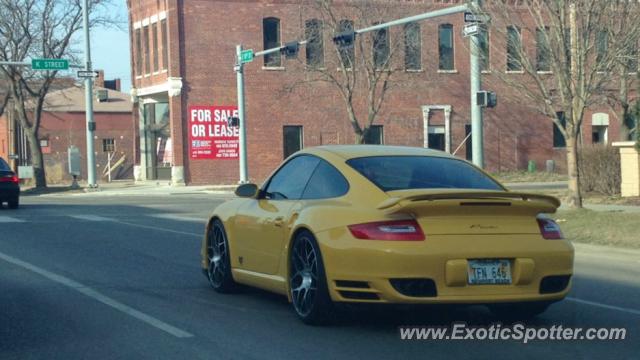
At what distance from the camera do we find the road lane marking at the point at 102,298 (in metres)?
8.34

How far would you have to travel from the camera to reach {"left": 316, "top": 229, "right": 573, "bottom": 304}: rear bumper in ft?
25.0

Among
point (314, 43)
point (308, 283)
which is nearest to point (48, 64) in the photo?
point (314, 43)

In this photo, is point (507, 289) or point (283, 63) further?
point (283, 63)

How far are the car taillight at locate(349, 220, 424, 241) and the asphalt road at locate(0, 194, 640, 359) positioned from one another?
81cm

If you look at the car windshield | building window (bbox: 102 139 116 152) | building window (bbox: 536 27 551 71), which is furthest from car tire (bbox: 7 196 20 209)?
building window (bbox: 102 139 116 152)

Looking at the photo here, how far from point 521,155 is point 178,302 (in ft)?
145

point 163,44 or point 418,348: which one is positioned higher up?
point 163,44

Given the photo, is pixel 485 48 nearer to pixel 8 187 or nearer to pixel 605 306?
pixel 605 306

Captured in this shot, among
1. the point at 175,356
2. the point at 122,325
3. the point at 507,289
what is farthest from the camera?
the point at 122,325

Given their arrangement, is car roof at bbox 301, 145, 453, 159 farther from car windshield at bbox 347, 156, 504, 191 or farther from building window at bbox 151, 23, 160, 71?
building window at bbox 151, 23, 160, 71

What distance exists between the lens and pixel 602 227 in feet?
55.9

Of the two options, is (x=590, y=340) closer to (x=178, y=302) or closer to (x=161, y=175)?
(x=178, y=302)

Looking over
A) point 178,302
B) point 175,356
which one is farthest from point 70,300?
point 175,356

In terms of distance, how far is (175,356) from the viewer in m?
7.27
